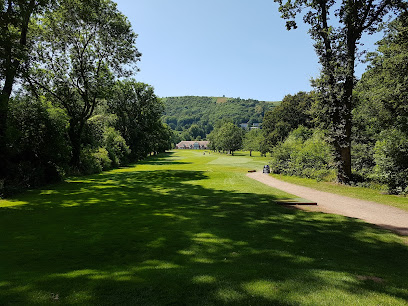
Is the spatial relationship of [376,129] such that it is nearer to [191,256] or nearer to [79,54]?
[191,256]

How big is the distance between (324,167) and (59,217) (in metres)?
20.2

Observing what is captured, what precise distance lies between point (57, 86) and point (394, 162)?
3094 cm

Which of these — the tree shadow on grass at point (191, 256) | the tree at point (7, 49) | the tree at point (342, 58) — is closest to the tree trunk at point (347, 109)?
the tree at point (342, 58)

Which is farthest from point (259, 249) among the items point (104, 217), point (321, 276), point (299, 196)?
point (299, 196)

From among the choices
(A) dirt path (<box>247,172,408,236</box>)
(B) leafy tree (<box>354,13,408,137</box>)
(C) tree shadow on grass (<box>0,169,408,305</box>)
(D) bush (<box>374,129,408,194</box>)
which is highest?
(B) leafy tree (<box>354,13,408,137</box>)

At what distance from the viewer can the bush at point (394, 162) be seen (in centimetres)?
1363

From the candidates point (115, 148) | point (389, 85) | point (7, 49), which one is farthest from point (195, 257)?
point (115, 148)

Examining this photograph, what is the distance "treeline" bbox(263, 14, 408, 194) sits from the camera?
14.1 m

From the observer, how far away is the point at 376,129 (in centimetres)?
1983

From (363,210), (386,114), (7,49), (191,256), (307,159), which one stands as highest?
(7,49)

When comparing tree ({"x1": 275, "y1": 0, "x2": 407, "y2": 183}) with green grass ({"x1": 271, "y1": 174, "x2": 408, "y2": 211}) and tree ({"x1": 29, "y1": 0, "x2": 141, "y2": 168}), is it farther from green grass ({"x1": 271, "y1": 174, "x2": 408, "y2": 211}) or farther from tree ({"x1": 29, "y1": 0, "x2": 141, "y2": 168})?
tree ({"x1": 29, "y1": 0, "x2": 141, "y2": 168})

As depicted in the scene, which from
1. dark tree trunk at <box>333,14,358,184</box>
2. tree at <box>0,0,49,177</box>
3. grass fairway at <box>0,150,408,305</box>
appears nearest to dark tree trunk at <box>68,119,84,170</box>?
tree at <box>0,0,49,177</box>

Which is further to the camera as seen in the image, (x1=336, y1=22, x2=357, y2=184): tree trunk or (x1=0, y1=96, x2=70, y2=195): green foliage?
(x1=336, y1=22, x2=357, y2=184): tree trunk

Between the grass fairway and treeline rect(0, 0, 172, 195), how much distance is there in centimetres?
816
